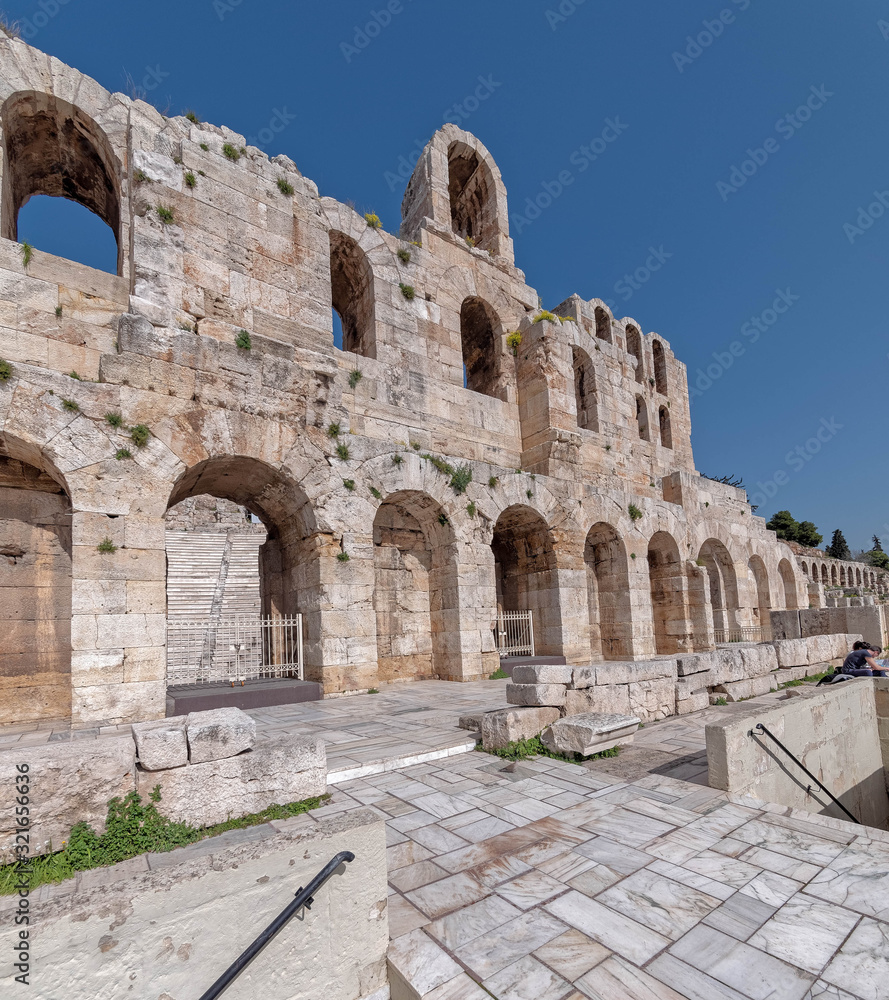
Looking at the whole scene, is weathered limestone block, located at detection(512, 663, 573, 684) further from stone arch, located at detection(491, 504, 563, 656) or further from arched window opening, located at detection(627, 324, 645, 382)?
arched window opening, located at detection(627, 324, 645, 382)

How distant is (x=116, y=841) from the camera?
3.34 meters

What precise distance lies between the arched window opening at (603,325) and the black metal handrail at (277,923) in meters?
20.5

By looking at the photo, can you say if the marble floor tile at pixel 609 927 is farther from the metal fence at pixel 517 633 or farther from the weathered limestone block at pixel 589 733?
the metal fence at pixel 517 633

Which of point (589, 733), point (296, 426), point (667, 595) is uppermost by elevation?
point (296, 426)

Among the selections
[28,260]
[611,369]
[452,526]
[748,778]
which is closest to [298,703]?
[452,526]

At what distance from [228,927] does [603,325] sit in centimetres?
2122

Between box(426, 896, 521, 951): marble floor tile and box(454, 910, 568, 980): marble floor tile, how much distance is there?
4 cm

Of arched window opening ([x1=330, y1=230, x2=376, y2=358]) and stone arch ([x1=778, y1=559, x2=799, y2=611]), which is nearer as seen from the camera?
arched window opening ([x1=330, y1=230, x2=376, y2=358])

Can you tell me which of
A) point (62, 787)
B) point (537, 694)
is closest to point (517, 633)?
point (537, 694)

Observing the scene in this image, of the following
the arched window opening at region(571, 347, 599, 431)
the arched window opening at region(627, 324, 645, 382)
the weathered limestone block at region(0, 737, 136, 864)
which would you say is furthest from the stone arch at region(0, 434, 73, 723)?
the arched window opening at region(627, 324, 645, 382)

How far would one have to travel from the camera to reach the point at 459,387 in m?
13.7

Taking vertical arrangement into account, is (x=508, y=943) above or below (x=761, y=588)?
below

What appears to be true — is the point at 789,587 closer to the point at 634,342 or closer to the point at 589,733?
the point at 634,342

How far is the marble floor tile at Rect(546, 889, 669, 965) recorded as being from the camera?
2553mm
